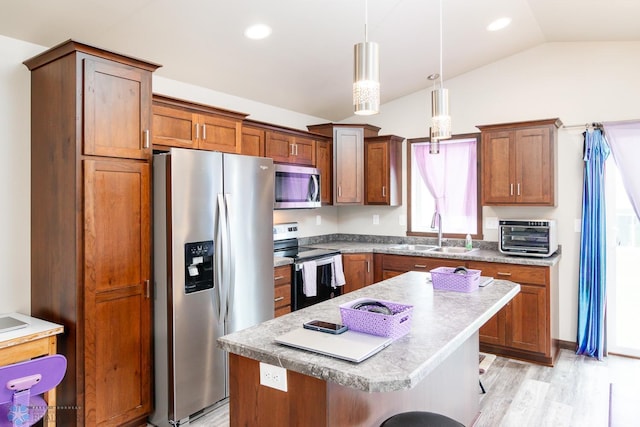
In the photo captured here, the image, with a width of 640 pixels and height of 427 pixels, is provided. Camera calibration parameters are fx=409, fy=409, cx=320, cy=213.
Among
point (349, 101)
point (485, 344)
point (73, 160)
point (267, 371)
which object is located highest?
point (349, 101)

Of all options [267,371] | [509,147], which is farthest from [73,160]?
[509,147]

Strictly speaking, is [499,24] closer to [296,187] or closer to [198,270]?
[296,187]

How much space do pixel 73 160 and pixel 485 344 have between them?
12.3ft

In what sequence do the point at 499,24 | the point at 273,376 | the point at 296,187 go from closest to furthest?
the point at 273,376, the point at 499,24, the point at 296,187

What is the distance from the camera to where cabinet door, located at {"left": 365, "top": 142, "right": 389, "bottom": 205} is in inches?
188

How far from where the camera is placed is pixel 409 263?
4312 mm

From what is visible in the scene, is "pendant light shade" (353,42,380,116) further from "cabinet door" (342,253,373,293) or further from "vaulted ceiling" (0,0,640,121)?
"cabinet door" (342,253,373,293)

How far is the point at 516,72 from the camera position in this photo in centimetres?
423

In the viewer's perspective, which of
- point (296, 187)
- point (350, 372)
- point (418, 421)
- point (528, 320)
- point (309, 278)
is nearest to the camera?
point (350, 372)

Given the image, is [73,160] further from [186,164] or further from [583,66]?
[583,66]

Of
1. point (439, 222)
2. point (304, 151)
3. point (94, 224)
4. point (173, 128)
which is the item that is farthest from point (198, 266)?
point (439, 222)

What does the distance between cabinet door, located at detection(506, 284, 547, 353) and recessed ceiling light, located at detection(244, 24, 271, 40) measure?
304 cm

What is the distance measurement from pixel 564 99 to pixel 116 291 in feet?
13.9

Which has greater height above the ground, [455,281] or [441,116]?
[441,116]
